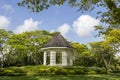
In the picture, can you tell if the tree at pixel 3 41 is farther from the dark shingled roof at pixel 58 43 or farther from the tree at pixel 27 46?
the dark shingled roof at pixel 58 43

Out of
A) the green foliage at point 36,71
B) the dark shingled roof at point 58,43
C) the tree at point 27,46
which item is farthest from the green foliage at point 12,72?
the tree at point 27,46

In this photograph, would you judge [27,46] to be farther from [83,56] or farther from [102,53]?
[102,53]

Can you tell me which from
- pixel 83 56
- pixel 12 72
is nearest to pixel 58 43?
pixel 12 72

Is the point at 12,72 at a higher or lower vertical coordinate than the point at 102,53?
lower

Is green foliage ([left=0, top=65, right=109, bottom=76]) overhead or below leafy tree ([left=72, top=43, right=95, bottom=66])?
below

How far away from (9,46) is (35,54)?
203 inches

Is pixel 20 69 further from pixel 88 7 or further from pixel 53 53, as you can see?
pixel 88 7

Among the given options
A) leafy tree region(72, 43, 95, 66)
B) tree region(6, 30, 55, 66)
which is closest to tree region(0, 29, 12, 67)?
tree region(6, 30, 55, 66)

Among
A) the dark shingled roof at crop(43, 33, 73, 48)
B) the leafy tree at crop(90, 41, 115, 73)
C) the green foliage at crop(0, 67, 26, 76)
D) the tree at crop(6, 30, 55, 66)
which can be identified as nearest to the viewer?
the green foliage at crop(0, 67, 26, 76)

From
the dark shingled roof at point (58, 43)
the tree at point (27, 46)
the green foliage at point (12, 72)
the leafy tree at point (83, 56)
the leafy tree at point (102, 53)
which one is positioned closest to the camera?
the green foliage at point (12, 72)

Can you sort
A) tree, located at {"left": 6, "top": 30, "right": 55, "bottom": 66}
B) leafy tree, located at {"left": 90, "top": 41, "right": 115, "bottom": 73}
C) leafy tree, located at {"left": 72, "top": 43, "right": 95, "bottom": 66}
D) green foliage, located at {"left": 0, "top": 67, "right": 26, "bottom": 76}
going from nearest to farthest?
→ 1. green foliage, located at {"left": 0, "top": 67, "right": 26, "bottom": 76}
2. tree, located at {"left": 6, "top": 30, "right": 55, "bottom": 66}
3. leafy tree, located at {"left": 90, "top": 41, "right": 115, "bottom": 73}
4. leafy tree, located at {"left": 72, "top": 43, "right": 95, "bottom": 66}

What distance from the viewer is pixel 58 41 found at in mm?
26453

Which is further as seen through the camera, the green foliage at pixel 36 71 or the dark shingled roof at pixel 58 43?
the dark shingled roof at pixel 58 43

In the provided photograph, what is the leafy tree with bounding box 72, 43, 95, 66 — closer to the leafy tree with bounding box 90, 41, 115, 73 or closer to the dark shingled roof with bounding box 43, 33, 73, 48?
the leafy tree with bounding box 90, 41, 115, 73
